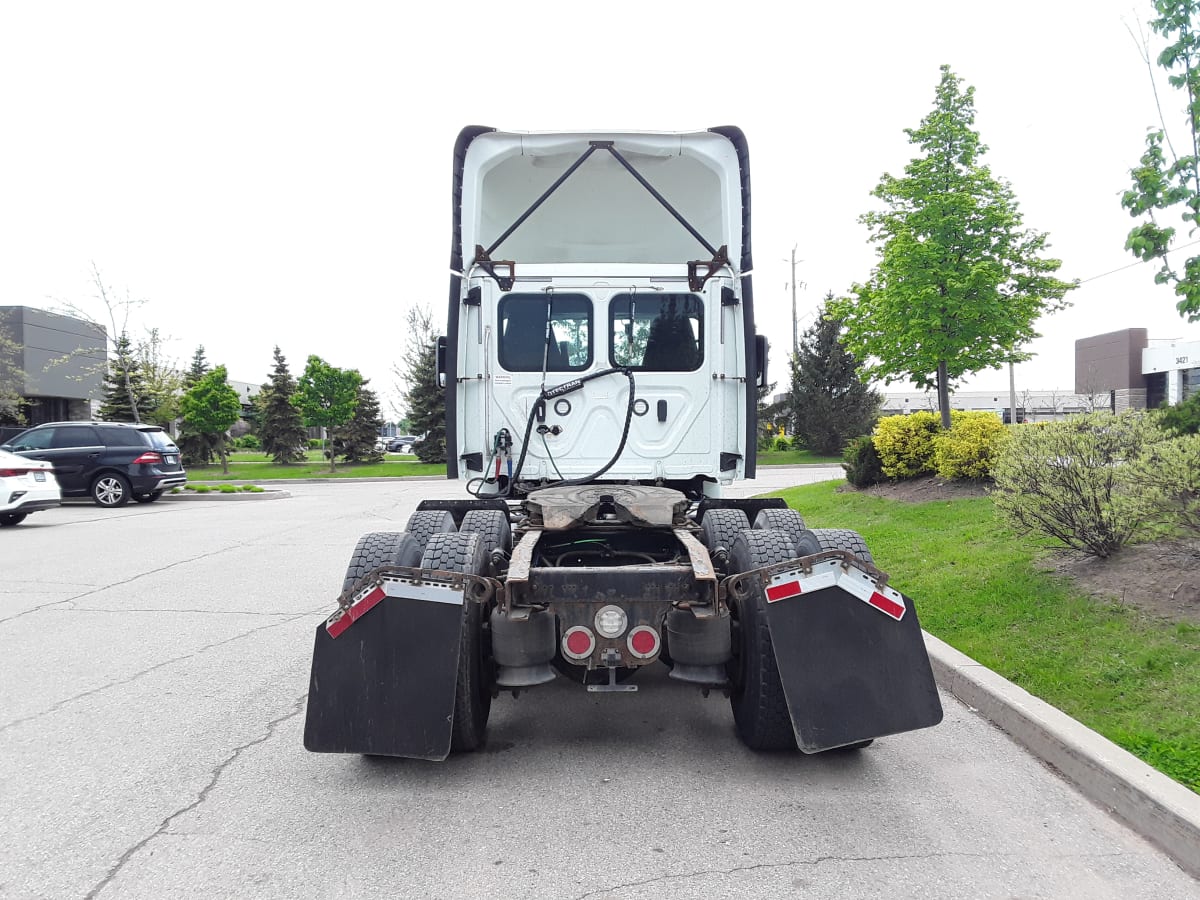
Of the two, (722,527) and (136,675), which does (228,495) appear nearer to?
(136,675)

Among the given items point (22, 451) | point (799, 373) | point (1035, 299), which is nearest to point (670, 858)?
point (1035, 299)

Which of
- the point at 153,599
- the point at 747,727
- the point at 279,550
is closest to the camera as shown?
the point at 747,727

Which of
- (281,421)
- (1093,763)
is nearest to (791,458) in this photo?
(281,421)

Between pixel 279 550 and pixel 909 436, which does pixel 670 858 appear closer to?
pixel 279 550

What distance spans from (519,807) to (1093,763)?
2568 mm

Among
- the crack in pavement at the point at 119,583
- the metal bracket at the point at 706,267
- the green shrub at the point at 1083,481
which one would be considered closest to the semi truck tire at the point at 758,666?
the metal bracket at the point at 706,267

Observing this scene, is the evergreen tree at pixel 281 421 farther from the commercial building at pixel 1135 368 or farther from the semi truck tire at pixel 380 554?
the commercial building at pixel 1135 368

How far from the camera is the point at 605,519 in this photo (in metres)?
4.71

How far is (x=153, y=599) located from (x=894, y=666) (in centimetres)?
739

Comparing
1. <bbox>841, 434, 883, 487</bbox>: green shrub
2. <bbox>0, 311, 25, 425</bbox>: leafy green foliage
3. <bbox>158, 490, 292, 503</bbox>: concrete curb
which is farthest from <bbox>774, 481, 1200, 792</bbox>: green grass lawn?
<bbox>0, 311, 25, 425</bbox>: leafy green foliage

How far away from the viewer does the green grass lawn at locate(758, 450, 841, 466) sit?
1379 inches

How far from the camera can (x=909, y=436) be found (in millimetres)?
12570

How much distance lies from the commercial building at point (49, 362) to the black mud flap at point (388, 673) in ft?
123

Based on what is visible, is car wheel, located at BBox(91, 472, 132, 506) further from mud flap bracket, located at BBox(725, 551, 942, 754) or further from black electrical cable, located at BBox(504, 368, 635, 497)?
mud flap bracket, located at BBox(725, 551, 942, 754)
